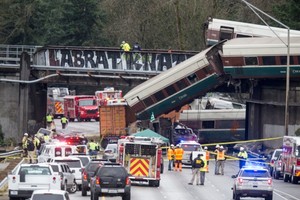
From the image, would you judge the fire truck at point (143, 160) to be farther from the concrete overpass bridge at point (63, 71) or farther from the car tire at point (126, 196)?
the concrete overpass bridge at point (63, 71)

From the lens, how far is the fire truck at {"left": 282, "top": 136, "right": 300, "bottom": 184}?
176 feet

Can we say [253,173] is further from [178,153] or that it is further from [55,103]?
[55,103]

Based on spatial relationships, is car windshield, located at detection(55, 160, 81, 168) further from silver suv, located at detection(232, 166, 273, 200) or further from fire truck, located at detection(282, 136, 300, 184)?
fire truck, located at detection(282, 136, 300, 184)

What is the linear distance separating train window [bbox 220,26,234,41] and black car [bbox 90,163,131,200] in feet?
112

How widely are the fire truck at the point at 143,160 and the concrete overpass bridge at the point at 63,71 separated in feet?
85.8

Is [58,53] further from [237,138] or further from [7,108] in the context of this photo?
[237,138]

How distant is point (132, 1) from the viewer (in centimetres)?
10038

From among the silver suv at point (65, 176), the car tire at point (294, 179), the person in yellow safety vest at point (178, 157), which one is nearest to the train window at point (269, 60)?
the person in yellow safety vest at point (178, 157)

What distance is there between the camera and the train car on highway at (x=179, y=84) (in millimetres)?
71062

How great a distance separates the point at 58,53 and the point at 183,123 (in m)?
11.7

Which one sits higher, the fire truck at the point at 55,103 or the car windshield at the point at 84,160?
the fire truck at the point at 55,103

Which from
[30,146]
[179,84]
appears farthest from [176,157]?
[179,84]

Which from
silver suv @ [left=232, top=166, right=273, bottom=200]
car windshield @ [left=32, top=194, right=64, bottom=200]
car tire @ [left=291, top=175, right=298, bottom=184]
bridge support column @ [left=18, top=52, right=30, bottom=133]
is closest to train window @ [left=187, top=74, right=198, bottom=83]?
bridge support column @ [left=18, top=52, right=30, bottom=133]

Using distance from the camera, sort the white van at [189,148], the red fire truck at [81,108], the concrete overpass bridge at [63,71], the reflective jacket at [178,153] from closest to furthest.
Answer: the reflective jacket at [178,153] < the white van at [189,148] < the concrete overpass bridge at [63,71] < the red fire truck at [81,108]
